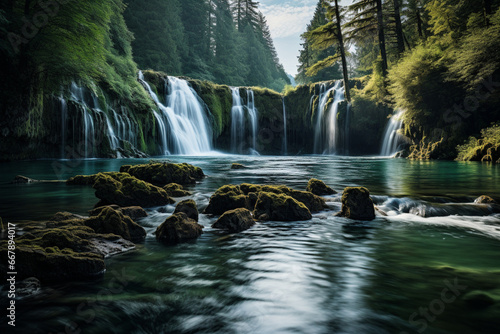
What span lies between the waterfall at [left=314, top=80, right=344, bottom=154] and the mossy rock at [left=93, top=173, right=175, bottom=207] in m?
29.3

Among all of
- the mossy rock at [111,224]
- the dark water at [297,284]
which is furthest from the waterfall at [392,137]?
the mossy rock at [111,224]

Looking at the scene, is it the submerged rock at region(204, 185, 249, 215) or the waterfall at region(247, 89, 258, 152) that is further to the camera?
the waterfall at region(247, 89, 258, 152)

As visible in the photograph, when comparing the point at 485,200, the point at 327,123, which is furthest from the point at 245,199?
the point at 327,123

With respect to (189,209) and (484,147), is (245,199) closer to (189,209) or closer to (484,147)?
(189,209)

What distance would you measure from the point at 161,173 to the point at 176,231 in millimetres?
6129

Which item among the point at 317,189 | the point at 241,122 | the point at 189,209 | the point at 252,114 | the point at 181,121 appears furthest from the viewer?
the point at 252,114

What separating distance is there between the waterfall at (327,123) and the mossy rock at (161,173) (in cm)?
2541

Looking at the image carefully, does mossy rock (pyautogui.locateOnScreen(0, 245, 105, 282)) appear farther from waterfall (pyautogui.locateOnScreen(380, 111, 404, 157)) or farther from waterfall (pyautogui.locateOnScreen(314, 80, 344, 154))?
waterfall (pyautogui.locateOnScreen(314, 80, 344, 154))

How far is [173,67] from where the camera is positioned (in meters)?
45.4

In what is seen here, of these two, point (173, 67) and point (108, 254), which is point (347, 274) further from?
point (173, 67)

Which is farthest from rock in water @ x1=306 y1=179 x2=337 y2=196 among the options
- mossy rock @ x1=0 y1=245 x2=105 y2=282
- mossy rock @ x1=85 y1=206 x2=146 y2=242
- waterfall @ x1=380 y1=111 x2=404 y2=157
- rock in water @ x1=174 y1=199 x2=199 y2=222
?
waterfall @ x1=380 y1=111 x2=404 y2=157

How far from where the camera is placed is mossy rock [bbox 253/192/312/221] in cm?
621

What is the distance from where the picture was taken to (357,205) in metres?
6.33

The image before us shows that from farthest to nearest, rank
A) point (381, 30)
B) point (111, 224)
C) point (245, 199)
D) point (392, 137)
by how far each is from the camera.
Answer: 1. point (392, 137)
2. point (381, 30)
3. point (245, 199)
4. point (111, 224)
